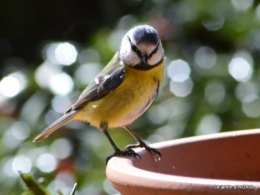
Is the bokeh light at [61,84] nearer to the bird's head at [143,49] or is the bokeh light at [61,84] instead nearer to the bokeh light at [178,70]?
the bokeh light at [178,70]

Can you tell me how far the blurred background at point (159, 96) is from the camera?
10.3 feet

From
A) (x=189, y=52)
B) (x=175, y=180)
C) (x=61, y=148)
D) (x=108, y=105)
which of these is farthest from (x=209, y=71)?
(x=175, y=180)

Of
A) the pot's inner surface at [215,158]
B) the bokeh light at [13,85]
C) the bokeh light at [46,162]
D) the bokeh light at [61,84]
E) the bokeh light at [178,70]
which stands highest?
the pot's inner surface at [215,158]

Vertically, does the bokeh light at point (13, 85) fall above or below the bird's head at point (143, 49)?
below

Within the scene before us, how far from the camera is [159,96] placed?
3.37m

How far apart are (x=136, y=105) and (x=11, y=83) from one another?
5.19 ft

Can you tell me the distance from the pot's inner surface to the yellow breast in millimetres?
670

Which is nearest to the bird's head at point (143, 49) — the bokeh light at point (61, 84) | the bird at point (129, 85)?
the bird at point (129, 85)

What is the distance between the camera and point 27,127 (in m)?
3.40

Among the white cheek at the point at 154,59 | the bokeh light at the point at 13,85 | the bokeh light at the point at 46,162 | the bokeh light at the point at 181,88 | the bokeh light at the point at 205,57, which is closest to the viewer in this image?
the white cheek at the point at 154,59

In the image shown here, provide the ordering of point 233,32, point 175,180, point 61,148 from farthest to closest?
point 233,32, point 61,148, point 175,180

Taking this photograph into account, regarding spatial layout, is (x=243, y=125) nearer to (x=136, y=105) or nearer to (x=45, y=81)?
(x=136, y=105)

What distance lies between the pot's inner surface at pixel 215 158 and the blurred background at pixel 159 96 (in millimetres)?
1347

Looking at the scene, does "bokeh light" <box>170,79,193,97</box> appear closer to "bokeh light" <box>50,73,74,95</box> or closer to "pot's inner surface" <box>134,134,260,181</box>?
"bokeh light" <box>50,73,74,95</box>
